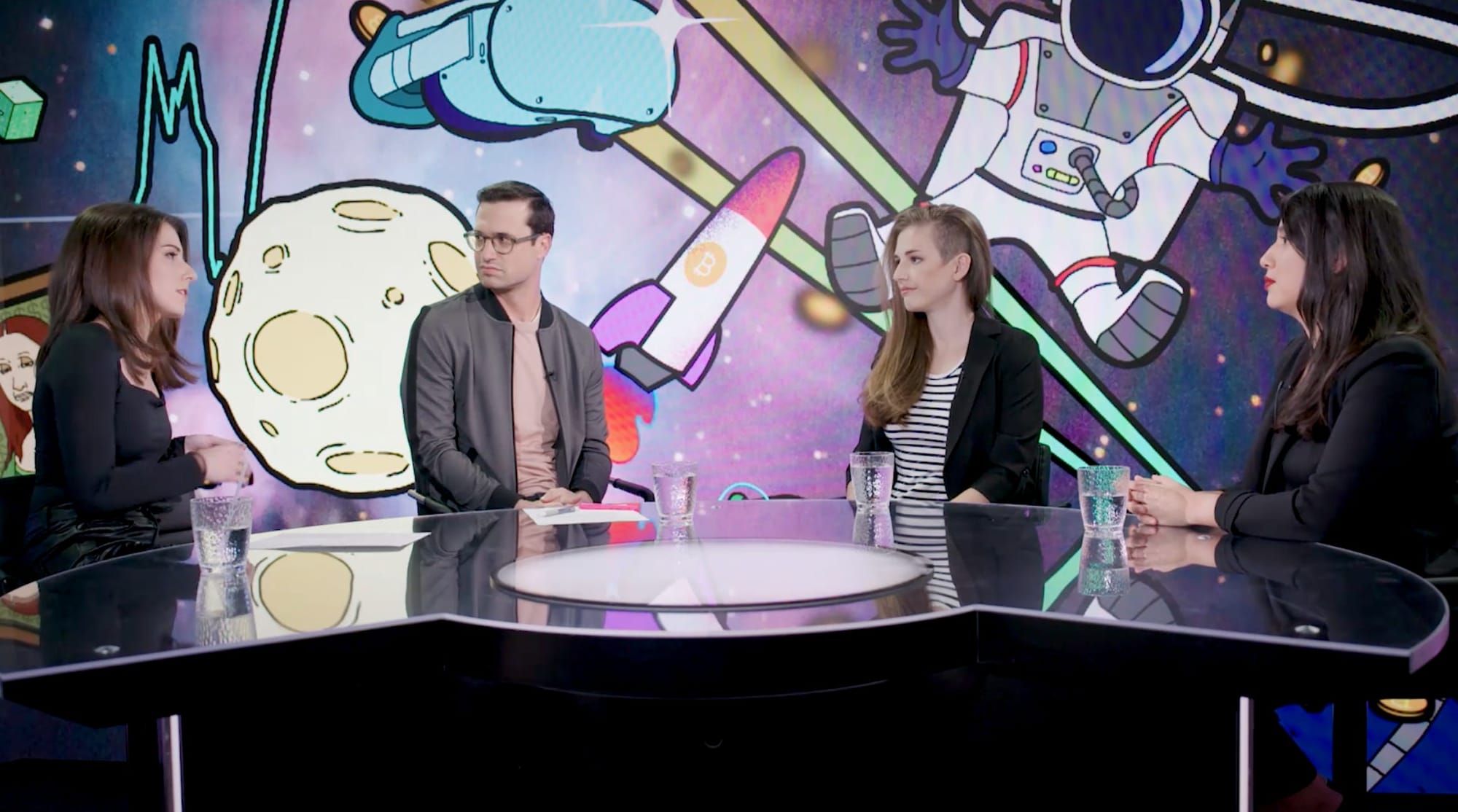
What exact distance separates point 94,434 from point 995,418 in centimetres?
212

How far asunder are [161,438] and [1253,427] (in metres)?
2.99

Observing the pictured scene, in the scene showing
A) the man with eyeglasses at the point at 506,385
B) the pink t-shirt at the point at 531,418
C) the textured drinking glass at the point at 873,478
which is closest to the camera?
the textured drinking glass at the point at 873,478

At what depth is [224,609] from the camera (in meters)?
1.27

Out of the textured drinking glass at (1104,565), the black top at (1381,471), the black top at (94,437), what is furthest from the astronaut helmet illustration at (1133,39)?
the black top at (94,437)

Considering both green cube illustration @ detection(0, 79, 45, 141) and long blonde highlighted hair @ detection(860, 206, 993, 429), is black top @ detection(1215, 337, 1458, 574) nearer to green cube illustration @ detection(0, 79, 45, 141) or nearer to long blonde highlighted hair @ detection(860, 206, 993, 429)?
long blonde highlighted hair @ detection(860, 206, 993, 429)

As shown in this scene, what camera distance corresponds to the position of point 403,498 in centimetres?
356

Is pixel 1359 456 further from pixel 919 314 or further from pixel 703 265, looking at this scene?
pixel 703 265

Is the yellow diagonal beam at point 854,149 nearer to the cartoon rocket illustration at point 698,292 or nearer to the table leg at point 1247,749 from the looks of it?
the cartoon rocket illustration at point 698,292

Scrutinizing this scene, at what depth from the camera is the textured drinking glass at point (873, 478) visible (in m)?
1.99

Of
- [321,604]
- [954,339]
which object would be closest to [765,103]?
[954,339]

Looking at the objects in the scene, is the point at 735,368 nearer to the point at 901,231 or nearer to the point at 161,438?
the point at 901,231

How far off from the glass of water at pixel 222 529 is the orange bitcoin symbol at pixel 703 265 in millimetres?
2085

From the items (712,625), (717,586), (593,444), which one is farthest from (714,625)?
(593,444)

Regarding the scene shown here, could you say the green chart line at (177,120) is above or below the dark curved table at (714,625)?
above
